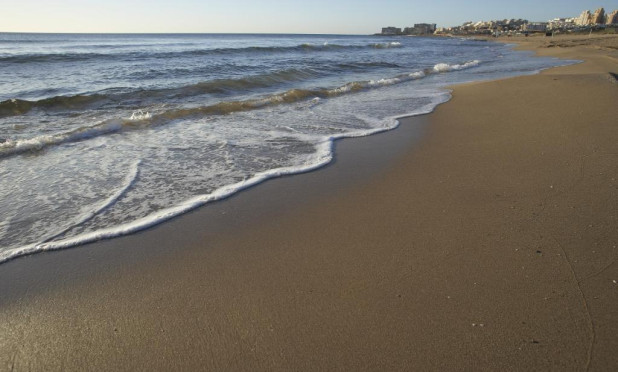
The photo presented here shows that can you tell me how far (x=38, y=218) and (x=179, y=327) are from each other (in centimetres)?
215

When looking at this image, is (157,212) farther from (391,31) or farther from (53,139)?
(391,31)

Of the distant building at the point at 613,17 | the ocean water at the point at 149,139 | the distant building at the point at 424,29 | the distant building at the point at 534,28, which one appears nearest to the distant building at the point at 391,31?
the distant building at the point at 424,29

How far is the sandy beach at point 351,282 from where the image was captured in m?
1.85

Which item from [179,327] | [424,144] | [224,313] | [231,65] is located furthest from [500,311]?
[231,65]

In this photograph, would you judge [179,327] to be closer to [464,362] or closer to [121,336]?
[121,336]

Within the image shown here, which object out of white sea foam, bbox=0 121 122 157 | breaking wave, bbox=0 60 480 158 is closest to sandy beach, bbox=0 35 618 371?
white sea foam, bbox=0 121 122 157

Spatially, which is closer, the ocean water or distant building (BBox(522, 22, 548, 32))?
the ocean water

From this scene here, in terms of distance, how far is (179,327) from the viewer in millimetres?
2037

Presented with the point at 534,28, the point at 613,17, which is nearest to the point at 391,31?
the point at 534,28

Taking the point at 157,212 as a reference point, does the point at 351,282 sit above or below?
below

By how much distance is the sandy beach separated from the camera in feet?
6.06

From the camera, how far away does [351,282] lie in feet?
7.73

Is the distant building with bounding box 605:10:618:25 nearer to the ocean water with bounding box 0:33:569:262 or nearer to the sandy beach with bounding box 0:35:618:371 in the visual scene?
the ocean water with bounding box 0:33:569:262

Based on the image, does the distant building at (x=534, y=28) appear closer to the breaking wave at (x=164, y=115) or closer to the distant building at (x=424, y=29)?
the distant building at (x=424, y=29)
